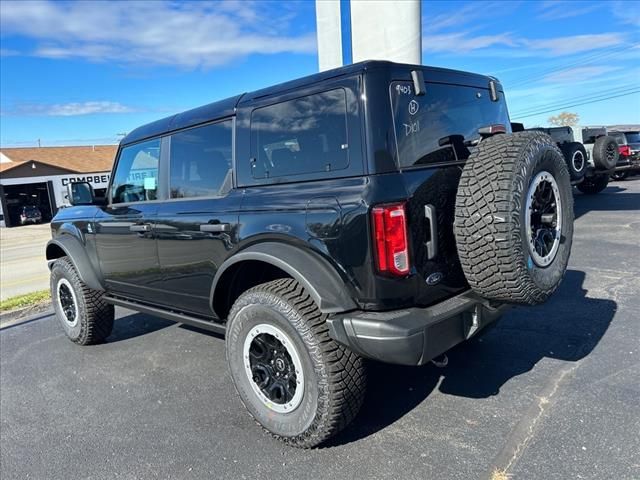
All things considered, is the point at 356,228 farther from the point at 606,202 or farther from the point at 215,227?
the point at 606,202

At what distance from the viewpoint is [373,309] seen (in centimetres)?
251

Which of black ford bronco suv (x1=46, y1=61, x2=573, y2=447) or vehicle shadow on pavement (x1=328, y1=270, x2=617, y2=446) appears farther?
vehicle shadow on pavement (x1=328, y1=270, x2=617, y2=446)

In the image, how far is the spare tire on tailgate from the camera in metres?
2.42

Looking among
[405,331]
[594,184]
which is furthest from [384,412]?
[594,184]

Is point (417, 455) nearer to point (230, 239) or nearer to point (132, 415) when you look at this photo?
point (230, 239)

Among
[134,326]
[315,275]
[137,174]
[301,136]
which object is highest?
[301,136]

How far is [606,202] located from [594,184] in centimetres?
170

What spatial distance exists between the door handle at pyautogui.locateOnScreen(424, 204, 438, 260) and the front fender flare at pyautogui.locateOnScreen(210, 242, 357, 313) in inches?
18.9

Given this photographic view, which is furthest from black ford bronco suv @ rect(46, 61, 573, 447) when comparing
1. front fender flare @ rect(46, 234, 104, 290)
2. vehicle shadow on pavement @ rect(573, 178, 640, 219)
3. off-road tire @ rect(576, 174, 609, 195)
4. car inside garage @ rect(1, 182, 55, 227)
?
car inside garage @ rect(1, 182, 55, 227)

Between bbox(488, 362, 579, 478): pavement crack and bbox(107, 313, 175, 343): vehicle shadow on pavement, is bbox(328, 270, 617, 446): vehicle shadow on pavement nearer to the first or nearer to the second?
bbox(488, 362, 579, 478): pavement crack

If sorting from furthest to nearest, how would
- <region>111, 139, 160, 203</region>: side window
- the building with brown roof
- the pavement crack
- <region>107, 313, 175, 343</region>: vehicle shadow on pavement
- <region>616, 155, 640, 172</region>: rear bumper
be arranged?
the building with brown roof
<region>616, 155, 640, 172</region>: rear bumper
<region>107, 313, 175, 343</region>: vehicle shadow on pavement
<region>111, 139, 160, 203</region>: side window
the pavement crack

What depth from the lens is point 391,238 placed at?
2.43 metres

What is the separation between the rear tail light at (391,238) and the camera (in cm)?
241

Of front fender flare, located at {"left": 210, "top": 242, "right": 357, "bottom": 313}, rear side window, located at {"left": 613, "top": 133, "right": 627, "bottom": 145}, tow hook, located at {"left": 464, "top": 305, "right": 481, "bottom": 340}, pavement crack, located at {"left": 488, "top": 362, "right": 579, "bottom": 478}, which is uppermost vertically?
rear side window, located at {"left": 613, "top": 133, "right": 627, "bottom": 145}
